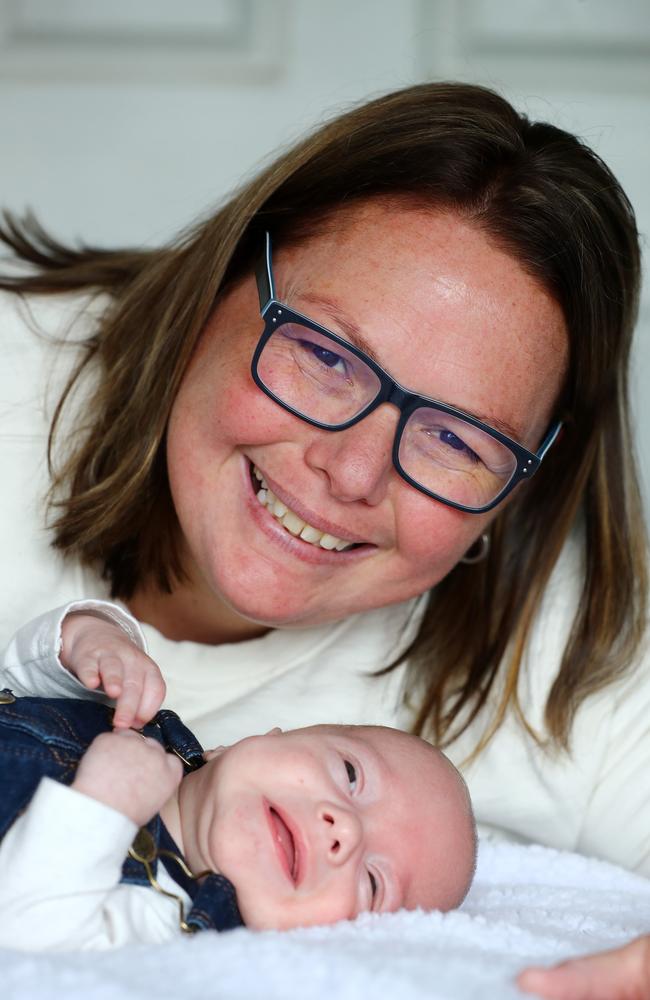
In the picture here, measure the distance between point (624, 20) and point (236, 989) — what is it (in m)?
2.29

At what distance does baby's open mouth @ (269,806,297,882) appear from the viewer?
1341 millimetres

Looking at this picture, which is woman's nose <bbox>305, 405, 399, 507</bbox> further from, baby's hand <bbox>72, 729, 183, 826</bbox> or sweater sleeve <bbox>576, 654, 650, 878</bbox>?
sweater sleeve <bbox>576, 654, 650, 878</bbox>

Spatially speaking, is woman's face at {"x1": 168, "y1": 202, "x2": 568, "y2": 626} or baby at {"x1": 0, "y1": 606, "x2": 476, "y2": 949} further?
woman's face at {"x1": 168, "y1": 202, "x2": 568, "y2": 626}

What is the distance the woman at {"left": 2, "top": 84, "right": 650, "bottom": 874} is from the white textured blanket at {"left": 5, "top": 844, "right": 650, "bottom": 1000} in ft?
1.73

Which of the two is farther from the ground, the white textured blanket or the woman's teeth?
the woman's teeth

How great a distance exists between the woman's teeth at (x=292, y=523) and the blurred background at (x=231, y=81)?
1.21m

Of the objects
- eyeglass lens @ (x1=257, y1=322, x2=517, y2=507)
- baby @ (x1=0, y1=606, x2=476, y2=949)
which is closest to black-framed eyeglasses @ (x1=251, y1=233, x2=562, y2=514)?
eyeglass lens @ (x1=257, y1=322, x2=517, y2=507)

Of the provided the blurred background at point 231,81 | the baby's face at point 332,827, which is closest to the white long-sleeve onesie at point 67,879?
the baby's face at point 332,827

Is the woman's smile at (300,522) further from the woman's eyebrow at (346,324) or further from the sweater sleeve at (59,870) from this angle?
the sweater sleeve at (59,870)

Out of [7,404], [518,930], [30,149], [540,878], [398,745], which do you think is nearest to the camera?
[518,930]

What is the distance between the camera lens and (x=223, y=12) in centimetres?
274

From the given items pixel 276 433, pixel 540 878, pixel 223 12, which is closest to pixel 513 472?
pixel 276 433

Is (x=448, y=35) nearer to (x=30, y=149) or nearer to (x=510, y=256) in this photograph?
(x=30, y=149)

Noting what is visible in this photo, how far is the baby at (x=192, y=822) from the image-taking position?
119 centimetres
